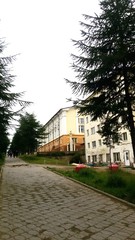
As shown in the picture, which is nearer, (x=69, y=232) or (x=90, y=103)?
(x=69, y=232)

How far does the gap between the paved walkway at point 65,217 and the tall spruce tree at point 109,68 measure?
3549mm

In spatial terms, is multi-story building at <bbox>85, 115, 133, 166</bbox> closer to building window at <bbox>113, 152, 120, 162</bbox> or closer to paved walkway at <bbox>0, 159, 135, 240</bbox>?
building window at <bbox>113, 152, 120, 162</bbox>

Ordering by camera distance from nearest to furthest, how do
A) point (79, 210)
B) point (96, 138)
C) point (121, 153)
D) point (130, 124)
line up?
point (79, 210) → point (130, 124) → point (121, 153) → point (96, 138)

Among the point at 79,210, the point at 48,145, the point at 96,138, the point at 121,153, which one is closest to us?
the point at 79,210

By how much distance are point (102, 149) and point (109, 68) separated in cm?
4205

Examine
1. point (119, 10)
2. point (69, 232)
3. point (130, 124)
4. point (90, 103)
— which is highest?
point (119, 10)

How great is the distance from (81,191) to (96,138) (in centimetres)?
4436

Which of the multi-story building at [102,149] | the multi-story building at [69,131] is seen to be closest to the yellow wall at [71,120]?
the multi-story building at [69,131]

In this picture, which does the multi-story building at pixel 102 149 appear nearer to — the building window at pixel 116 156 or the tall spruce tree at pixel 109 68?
the building window at pixel 116 156

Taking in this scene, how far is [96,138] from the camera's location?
186ft

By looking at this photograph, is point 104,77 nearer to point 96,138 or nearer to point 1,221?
point 1,221

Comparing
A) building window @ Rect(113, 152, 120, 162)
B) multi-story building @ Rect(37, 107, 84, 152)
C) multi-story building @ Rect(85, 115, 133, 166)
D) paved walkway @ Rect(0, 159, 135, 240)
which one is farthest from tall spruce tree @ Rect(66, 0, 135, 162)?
multi-story building @ Rect(37, 107, 84, 152)

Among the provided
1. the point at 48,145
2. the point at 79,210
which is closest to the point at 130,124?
the point at 79,210

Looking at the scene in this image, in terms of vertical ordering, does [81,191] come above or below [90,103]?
below
